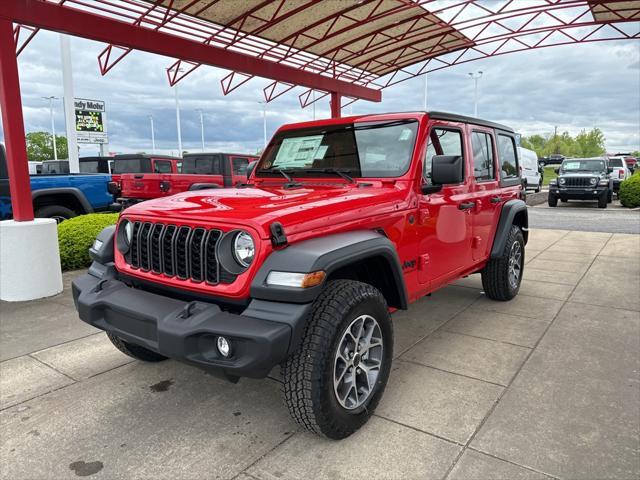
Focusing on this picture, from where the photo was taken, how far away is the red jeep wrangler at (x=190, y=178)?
1055 centimetres

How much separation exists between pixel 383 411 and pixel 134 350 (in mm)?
1853

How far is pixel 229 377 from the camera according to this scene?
235 centimetres

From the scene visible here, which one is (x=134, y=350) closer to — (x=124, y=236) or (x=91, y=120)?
(x=124, y=236)

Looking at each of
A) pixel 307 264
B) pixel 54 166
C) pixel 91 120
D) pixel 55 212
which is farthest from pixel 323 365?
pixel 91 120

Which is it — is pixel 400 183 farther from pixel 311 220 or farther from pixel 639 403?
pixel 639 403

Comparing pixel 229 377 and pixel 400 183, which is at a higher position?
pixel 400 183

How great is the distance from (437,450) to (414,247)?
1362 millimetres

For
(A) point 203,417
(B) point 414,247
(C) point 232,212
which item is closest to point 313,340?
(C) point 232,212

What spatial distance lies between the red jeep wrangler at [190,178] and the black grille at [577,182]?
12248 millimetres

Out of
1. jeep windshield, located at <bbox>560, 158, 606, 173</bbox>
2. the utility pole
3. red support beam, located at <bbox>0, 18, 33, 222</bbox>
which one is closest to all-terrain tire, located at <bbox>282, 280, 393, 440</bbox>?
red support beam, located at <bbox>0, 18, 33, 222</bbox>

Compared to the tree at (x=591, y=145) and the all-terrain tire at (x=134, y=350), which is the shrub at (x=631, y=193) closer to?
the all-terrain tire at (x=134, y=350)

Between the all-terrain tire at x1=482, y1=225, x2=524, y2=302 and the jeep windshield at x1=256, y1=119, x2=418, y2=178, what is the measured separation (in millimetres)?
1965

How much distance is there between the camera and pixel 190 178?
1110 centimetres

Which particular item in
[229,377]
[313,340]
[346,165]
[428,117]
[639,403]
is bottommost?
[639,403]
